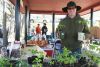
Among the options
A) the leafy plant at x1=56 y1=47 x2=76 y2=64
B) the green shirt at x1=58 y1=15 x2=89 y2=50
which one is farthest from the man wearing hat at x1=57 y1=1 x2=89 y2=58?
Result: the leafy plant at x1=56 y1=47 x2=76 y2=64

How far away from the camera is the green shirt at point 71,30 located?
3.85 meters

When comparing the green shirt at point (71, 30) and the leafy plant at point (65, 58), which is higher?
the green shirt at point (71, 30)

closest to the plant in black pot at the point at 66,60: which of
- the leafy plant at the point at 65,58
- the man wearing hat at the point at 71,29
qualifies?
the leafy plant at the point at 65,58

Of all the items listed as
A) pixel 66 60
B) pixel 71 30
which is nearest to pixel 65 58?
pixel 66 60

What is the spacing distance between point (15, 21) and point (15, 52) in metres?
2.10

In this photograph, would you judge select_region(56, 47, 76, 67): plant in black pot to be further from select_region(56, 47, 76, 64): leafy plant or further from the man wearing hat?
the man wearing hat

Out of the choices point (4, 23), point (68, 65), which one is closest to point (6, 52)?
point (4, 23)

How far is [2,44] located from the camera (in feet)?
13.1

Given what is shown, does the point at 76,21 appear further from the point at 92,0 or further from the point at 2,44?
the point at 92,0

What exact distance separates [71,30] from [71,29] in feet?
0.05

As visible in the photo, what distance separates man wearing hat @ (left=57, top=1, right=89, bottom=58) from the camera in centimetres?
384

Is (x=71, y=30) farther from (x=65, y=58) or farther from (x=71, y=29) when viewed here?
(x=65, y=58)

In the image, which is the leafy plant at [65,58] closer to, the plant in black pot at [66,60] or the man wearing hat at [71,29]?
the plant in black pot at [66,60]

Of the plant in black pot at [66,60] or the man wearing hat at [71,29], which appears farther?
the man wearing hat at [71,29]
